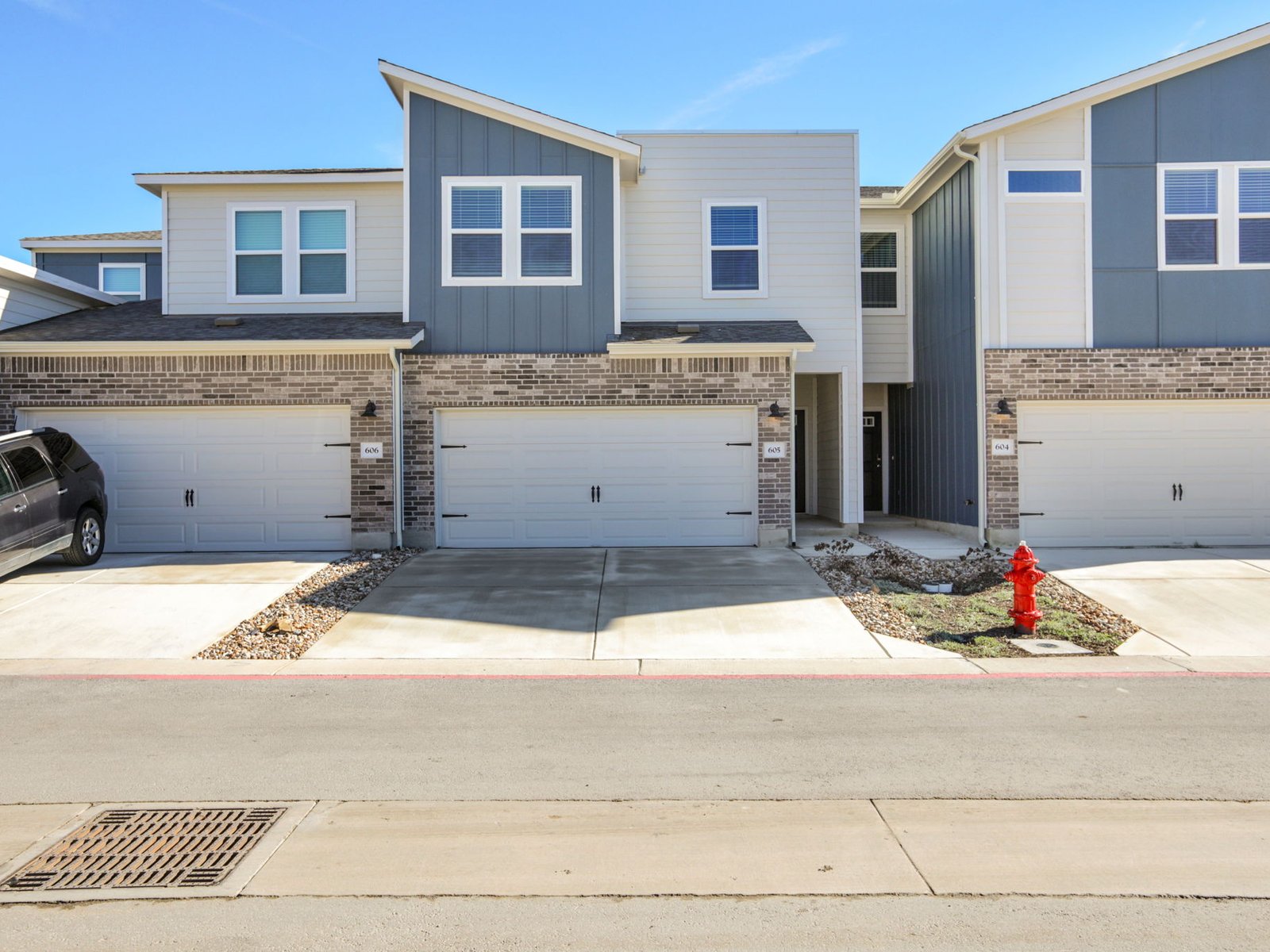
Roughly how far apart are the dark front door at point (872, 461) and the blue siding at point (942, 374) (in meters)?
0.82

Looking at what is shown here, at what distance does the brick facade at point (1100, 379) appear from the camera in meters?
14.4

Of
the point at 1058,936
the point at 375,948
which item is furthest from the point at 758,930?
the point at 375,948

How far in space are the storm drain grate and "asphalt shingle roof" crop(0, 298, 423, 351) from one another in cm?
944

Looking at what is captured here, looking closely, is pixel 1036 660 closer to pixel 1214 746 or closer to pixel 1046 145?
pixel 1214 746

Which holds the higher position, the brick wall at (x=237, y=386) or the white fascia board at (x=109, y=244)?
the white fascia board at (x=109, y=244)

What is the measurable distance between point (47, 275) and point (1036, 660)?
52.1ft

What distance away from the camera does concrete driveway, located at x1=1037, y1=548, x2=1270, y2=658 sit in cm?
923

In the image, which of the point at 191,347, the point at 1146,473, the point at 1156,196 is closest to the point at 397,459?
the point at 191,347

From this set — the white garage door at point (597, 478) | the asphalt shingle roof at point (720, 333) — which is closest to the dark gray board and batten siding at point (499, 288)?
the asphalt shingle roof at point (720, 333)

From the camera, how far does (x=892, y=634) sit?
31.3ft

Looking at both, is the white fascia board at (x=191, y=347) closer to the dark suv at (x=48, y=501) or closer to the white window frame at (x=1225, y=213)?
the dark suv at (x=48, y=501)

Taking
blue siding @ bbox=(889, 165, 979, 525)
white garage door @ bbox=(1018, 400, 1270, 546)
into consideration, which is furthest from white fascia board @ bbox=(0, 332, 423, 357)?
white garage door @ bbox=(1018, 400, 1270, 546)

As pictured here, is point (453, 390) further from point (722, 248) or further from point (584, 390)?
point (722, 248)

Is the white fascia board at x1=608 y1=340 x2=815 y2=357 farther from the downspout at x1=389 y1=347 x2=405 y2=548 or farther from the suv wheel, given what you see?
the suv wheel
